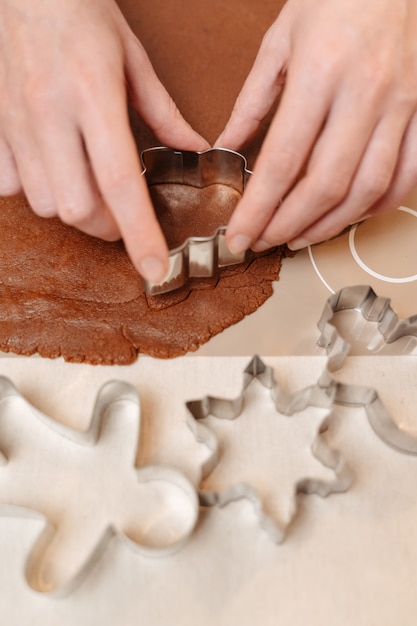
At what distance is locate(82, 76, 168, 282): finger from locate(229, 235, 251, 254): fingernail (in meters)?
0.17

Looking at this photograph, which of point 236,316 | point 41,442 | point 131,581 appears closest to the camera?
point 131,581

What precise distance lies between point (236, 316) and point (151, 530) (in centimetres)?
45

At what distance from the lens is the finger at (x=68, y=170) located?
989 millimetres

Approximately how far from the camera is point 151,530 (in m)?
1.04

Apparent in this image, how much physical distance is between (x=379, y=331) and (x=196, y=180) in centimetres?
53

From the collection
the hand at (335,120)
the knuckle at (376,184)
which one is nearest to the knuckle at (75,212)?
the hand at (335,120)

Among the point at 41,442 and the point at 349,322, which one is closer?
the point at 41,442

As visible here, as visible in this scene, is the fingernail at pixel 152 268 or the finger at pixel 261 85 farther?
the finger at pixel 261 85

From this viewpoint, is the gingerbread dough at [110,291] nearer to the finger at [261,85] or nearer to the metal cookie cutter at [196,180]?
the metal cookie cutter at [196,180]

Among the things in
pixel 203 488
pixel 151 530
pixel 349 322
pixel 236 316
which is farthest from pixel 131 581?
pixel 349 322

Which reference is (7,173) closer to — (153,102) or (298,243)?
(153,102)

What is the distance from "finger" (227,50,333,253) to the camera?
992 millimetres

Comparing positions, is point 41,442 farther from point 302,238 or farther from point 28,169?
point 302,238

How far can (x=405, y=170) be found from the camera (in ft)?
3.67
